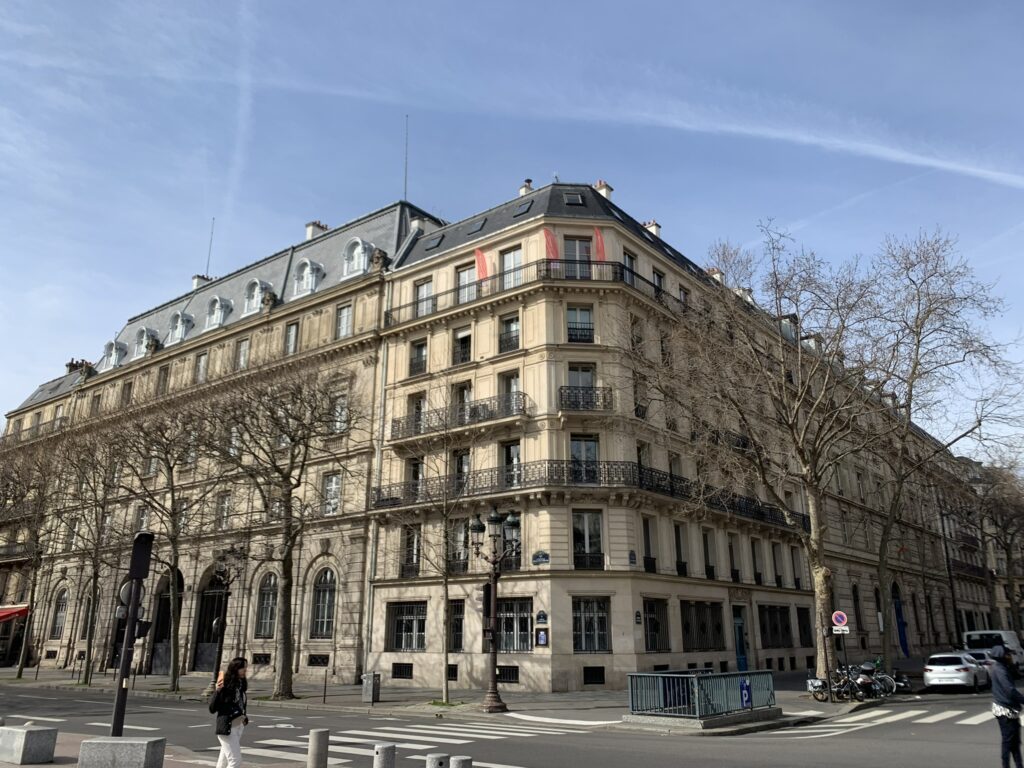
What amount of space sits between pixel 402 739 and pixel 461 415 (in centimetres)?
1656

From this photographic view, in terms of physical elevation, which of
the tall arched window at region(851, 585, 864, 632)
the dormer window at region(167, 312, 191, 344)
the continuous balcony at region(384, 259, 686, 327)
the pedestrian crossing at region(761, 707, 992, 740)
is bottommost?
the pedestrian crossing at region(761, 707, 992, 740)

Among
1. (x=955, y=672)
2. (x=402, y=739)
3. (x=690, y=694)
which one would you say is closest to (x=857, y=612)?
(x=955, y=672)

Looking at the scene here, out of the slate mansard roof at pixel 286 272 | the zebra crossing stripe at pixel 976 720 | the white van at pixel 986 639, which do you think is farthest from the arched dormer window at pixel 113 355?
the white van at pixel 986 639

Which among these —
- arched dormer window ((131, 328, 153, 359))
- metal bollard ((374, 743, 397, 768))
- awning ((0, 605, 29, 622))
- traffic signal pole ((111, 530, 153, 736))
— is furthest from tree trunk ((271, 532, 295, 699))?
arched dormer window ((131, 328, 153, 359))

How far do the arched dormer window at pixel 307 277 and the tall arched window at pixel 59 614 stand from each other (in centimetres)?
2462

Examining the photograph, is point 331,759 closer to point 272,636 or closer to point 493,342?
point 493,342

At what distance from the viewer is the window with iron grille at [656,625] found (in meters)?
25.8

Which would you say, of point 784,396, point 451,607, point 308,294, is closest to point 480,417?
point 451,607

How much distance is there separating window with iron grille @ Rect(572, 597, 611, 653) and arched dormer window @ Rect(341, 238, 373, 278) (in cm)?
1993

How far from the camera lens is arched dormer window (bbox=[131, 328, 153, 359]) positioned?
152 ft

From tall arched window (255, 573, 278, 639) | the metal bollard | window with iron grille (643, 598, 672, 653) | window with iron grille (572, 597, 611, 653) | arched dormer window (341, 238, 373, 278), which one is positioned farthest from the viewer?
arched dormer window (341, 238, 373, 278)

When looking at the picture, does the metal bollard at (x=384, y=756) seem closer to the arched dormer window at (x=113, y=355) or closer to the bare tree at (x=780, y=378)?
the bare tree at (x=780, y=378)

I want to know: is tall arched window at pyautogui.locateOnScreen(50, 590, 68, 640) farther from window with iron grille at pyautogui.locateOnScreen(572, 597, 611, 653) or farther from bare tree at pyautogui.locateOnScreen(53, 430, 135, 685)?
window with iron grille at pyautogui.locateOnScreen(572, 597, 611, 653)

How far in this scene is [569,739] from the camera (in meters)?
13.5
